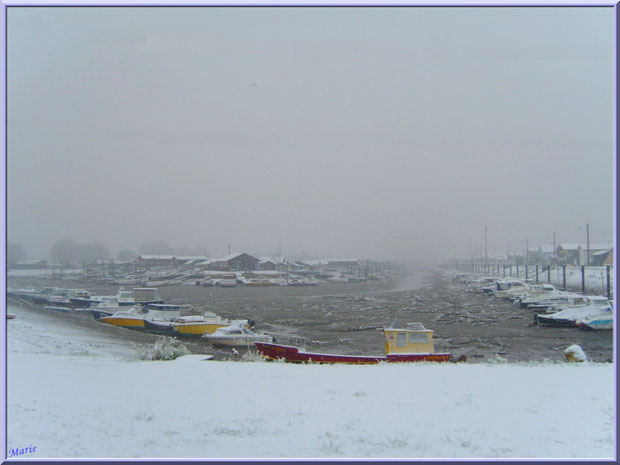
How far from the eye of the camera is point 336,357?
7809 mm

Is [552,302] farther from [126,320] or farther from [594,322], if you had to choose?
[126,320]

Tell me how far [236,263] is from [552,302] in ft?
36.1

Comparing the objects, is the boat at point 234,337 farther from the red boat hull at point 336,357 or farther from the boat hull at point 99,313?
the boat hull at point 99,313

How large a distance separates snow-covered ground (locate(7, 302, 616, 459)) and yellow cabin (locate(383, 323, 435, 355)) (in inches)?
112

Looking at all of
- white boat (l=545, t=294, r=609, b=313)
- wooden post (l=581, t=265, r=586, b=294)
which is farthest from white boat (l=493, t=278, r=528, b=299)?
wooden post (l=581, t=265, r=586, b=294)

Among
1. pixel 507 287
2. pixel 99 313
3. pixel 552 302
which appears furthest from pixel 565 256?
pixel 99 313

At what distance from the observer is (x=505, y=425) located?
329 cm

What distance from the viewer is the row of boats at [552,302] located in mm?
11031

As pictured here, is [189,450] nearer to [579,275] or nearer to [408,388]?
[408,388]

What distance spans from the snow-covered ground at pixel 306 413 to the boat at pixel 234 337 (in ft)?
20.0

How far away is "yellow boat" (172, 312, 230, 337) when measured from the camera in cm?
1220

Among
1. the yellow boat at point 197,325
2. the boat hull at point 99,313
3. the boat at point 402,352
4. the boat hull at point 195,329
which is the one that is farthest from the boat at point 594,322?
the boat hull at point 99,313

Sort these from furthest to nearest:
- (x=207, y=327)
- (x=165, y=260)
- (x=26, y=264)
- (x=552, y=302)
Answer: (x=552, y=302)
(x=165, y=260)
(x=207, y=327)
(x=26, y=264)

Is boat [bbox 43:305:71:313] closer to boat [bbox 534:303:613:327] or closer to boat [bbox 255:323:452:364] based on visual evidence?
boat [bbox 255:323:452:364]
